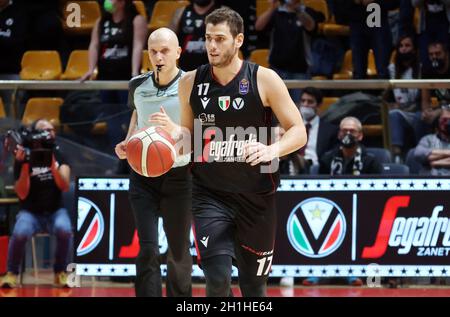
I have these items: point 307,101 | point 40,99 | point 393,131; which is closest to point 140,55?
point 40,99

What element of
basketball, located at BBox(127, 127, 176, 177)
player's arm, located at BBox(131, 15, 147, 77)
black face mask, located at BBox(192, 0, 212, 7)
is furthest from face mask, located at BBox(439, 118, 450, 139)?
basketball, located at BBox(127, 127, 176, 177)

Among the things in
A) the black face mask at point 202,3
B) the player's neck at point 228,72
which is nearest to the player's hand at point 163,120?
the player's neck at point 228,72

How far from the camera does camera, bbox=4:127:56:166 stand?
9492 mm

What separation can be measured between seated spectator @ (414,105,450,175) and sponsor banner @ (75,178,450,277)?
34 cm

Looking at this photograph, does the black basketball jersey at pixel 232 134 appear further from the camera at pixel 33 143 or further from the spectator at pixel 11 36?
the spectator at pixel 11 36

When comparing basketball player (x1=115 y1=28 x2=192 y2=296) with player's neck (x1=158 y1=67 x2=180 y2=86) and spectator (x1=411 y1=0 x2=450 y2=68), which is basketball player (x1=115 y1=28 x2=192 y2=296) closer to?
player's neck (x1=158 y1=67 x2=180 y2=86)

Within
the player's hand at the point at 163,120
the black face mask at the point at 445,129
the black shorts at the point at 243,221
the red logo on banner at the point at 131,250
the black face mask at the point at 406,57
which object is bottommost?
the red logo on banner at the point at 131,250

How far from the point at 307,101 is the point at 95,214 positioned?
95.8 inches

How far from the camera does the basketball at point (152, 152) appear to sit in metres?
6.46

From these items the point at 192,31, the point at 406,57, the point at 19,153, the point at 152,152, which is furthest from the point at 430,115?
the point at 19,153

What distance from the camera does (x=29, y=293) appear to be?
898 centimetres

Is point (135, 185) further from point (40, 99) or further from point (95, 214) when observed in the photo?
point (40, 99)

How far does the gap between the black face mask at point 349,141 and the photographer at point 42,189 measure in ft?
9.19
